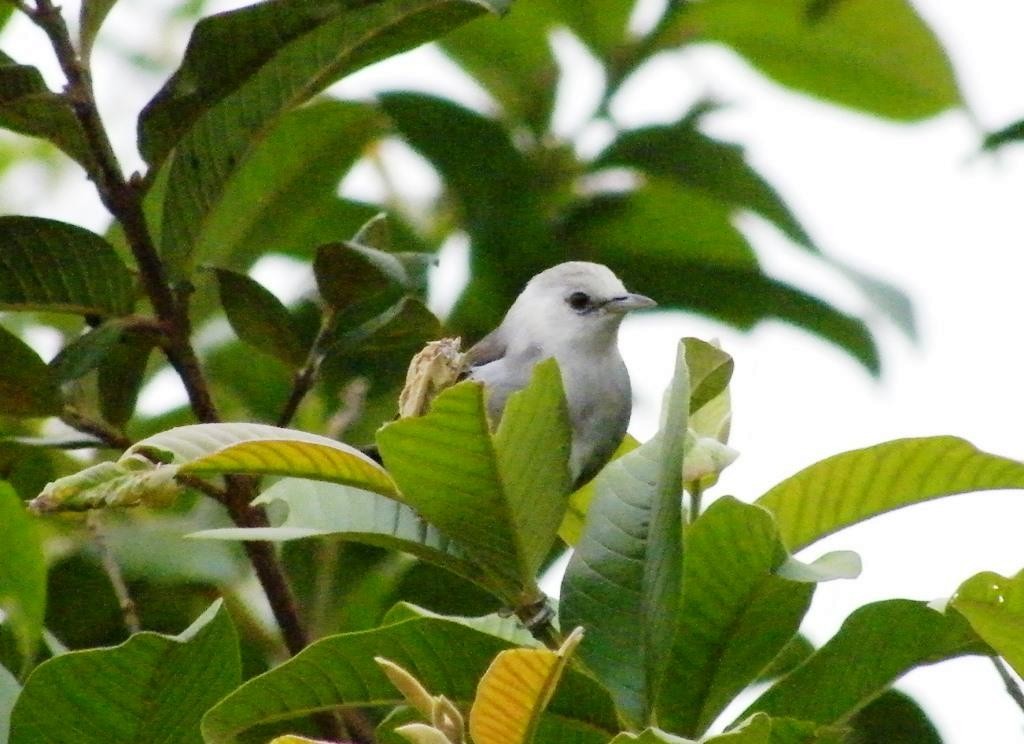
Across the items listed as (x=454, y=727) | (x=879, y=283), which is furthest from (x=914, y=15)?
(x=454, y=727)

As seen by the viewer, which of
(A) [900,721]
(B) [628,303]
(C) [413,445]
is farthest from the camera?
(B) [628,303]

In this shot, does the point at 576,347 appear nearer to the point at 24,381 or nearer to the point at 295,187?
the point at 295,187

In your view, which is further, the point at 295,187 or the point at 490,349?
the point at 490,349

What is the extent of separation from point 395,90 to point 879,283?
109 centimetres

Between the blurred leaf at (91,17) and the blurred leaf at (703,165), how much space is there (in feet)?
4.88

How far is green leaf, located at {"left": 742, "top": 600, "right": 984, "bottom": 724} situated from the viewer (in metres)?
1.68

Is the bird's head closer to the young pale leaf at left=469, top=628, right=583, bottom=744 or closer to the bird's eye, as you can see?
the bird's eye

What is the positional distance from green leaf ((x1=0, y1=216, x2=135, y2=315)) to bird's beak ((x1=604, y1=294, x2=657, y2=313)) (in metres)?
1.39

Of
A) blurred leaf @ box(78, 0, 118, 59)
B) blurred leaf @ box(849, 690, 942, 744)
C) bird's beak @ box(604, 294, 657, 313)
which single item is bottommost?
blurred leaf @ box(849, 690, 942, 744)

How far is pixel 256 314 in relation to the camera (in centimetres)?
240

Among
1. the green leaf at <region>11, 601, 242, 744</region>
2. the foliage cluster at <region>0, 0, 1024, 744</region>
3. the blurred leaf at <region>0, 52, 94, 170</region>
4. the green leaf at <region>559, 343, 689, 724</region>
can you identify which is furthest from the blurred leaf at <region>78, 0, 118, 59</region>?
the green leaf at <region>559, 343, 689, 724</region>

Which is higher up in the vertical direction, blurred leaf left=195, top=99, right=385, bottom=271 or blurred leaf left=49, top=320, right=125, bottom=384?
blurred leaf left=195, top=99, right=385, bottom=271

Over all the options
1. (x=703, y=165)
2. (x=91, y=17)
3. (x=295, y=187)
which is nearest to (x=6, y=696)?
(x=91, y=17)

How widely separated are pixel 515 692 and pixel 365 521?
47 centimetres
